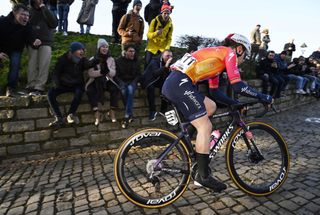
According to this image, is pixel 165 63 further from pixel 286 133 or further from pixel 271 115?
pixel 271 115

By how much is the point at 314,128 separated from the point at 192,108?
6665mm

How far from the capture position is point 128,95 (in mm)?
6852

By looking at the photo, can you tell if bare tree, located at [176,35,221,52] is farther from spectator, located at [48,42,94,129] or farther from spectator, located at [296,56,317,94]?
spectator, located at [48,42,94,129]

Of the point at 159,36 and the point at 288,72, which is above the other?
the point at 159,36

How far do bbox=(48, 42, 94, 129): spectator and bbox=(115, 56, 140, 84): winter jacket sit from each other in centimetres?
81

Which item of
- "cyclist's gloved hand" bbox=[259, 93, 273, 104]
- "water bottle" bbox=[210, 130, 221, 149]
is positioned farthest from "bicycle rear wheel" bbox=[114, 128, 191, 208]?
"cyclist's gloved hand" bbox=[259, 93, 273, 104]

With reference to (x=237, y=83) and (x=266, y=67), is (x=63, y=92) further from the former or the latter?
(x=266, y=67)

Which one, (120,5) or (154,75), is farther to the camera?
(120,5)

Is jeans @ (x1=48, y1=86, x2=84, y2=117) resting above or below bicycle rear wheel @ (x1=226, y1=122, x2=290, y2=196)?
above

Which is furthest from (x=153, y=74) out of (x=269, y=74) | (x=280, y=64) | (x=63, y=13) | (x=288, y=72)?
(x=288, y=72)

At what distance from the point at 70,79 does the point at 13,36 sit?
1482mm

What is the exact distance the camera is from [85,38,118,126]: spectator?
6598mm

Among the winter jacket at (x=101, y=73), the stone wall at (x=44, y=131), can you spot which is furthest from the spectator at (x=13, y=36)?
the winter jacket at (x=101, y=73)

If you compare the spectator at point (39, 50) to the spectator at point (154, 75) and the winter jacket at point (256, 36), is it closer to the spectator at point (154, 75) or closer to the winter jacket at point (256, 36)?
the spectator at point (154, 75)
